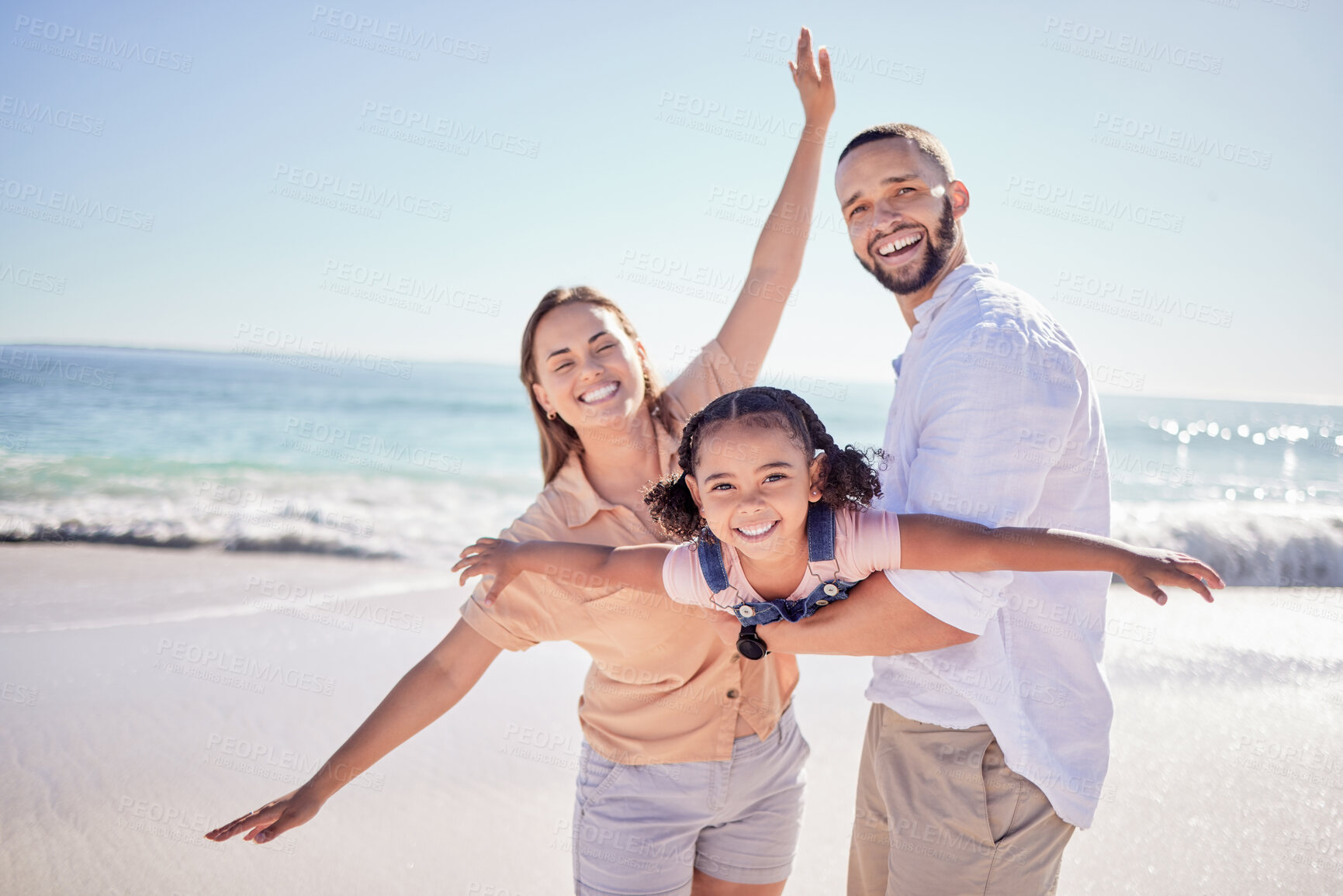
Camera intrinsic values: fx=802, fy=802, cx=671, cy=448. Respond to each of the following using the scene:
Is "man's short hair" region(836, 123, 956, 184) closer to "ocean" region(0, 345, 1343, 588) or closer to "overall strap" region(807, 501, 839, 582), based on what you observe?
"overall strap" region(807, 501, 839, 582)

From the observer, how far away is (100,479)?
12.5 meters

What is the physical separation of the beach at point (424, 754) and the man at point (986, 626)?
0.15m

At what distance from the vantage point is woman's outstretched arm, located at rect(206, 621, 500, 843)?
232 centimetres

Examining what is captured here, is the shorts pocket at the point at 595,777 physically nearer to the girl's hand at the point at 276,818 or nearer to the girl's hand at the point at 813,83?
the girl's hand at the point at 276,818

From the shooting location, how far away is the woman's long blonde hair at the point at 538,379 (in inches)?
110

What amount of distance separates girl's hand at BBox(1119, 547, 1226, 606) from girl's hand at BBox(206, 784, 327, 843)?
85.7 inches

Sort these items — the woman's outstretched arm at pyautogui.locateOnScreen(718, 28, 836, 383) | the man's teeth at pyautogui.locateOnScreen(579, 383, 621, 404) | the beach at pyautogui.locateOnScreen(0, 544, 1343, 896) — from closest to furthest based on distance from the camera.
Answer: the man's teeth at pyautogui.locateOnScreen(579, 383, 621, 404)
the woman's outstretched arm at pyautogui.locateOnScreen(718, 28, 836, 383)
the beach at pyautogui.locateOnScreen(0, 544, 1343, 896)

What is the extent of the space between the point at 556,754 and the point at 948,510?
3.61 meters

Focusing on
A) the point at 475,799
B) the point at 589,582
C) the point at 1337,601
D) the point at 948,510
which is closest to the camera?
the point at 948,510

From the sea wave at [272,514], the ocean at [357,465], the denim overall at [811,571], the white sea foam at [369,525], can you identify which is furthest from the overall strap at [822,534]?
the sea wave at [272,514]

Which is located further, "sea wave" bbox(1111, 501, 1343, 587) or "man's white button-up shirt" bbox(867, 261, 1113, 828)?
"sea wave" bbox(1111, 501, 1343, 587)

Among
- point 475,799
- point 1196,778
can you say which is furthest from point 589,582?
point 1196,778

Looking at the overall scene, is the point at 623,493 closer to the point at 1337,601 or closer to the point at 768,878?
the point at 768,878

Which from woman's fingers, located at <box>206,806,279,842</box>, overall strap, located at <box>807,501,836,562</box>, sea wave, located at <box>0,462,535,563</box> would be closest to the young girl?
overall strap, located at <box>807,501,836,562</box>
